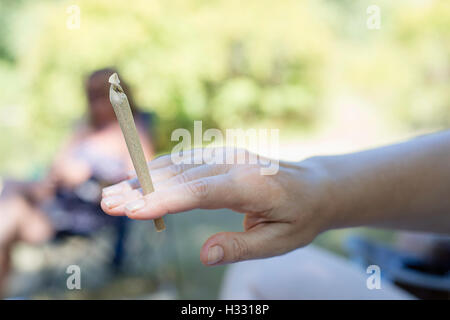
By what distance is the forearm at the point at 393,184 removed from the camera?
3.45 feet

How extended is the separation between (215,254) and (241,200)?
138mm

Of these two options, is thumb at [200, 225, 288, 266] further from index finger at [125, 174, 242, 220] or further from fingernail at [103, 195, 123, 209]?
Answer: fingernail at [103, 195, 123, 209]

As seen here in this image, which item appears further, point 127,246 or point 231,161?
point 127,246

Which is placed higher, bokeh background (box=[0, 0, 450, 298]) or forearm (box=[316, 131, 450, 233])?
bokeh background (box=[0, 0, 450, 298])

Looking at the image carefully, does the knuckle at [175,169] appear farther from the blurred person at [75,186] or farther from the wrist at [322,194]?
the blurred person at [75,186]

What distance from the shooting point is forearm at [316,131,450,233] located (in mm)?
1051

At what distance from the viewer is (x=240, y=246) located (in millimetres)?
885

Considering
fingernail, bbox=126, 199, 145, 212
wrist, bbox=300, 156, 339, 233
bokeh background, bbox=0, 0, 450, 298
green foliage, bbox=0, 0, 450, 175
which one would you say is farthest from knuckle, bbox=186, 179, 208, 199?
green foliage, bbox=0, 0, 450, 175

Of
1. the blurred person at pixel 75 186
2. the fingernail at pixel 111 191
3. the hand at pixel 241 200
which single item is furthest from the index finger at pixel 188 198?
the blurred person at pixel 75 186

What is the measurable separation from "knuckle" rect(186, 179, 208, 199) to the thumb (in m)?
0.11

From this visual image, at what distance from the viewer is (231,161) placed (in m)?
0.96
